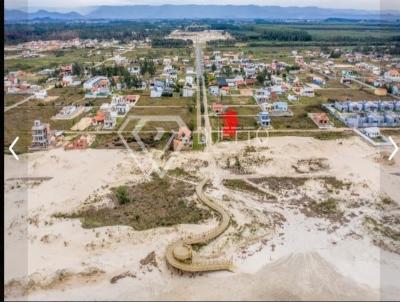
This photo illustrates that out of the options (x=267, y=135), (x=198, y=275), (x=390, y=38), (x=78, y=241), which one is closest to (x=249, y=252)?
(x=198, y=275)

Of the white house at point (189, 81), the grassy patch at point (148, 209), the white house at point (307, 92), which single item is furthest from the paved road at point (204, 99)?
the white house at point (307, 92)

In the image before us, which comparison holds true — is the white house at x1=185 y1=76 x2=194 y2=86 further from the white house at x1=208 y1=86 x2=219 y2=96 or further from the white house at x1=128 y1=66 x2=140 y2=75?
the white house at x1=128 y1=66 x2=140 y2=75

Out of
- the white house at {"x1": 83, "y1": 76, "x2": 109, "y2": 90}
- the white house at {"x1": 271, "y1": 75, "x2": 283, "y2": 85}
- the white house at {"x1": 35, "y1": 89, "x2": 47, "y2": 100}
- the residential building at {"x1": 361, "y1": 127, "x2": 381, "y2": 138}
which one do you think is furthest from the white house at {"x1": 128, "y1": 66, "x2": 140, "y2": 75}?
the residential building at {"x1": 361, "y1": 127, "x2": 381, "y2": 138}

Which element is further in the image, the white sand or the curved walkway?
the curved walkway

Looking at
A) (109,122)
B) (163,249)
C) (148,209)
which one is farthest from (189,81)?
(163,249)

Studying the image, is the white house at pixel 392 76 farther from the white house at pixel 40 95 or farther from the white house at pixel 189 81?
the white house at pixel 40 95

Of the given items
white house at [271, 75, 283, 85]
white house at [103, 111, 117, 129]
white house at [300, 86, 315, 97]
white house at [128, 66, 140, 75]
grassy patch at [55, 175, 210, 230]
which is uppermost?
white house at [128, 66, 140, 75]

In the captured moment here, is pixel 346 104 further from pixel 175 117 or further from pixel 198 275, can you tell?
pixel 198 275
